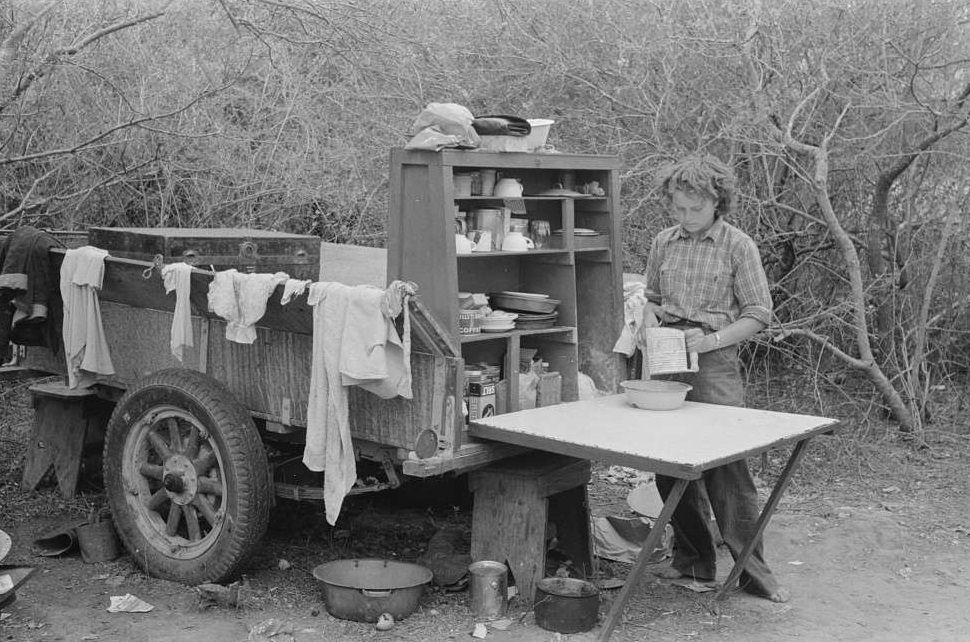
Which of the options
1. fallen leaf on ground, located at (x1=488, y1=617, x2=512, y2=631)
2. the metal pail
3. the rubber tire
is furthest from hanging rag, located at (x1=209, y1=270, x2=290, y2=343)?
fallen leaf on ground, located at (x1=488, y1=617, x2=512, y2=631)

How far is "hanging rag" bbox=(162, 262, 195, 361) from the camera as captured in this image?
15.1ft

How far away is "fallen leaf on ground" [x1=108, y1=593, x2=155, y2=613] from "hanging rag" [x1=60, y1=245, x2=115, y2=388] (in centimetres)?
116

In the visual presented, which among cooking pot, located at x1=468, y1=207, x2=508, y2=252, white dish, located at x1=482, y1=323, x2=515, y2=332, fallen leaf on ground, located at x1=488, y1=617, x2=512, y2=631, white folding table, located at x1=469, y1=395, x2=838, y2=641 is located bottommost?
fallen leaf on ground, located at x1=488, y1=617, x2=512, y2=631

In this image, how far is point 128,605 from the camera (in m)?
4.50

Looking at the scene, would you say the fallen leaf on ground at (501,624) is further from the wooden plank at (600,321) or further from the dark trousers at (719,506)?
the wooden plank at (600,321)

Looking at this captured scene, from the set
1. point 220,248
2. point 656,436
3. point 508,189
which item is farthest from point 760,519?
point 220,248

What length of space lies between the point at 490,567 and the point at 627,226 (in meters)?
4.09

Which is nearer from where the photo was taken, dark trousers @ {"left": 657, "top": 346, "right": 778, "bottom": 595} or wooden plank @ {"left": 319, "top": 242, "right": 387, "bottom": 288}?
dark trousers @ {"left": 657, "top": 346, "right": 778, "bottom": 595}

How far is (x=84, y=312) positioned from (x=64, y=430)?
42.4 inches

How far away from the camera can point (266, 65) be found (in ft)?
28.3

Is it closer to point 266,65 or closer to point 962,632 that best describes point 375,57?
point 266,65

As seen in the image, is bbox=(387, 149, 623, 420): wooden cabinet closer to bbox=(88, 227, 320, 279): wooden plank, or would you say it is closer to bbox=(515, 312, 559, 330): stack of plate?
bbox=(515, 312, 559, 330): stack of plate

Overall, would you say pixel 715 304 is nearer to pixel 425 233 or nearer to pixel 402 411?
pixel 425 233

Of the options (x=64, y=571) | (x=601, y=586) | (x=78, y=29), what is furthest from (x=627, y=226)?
(x=64, y=571)
